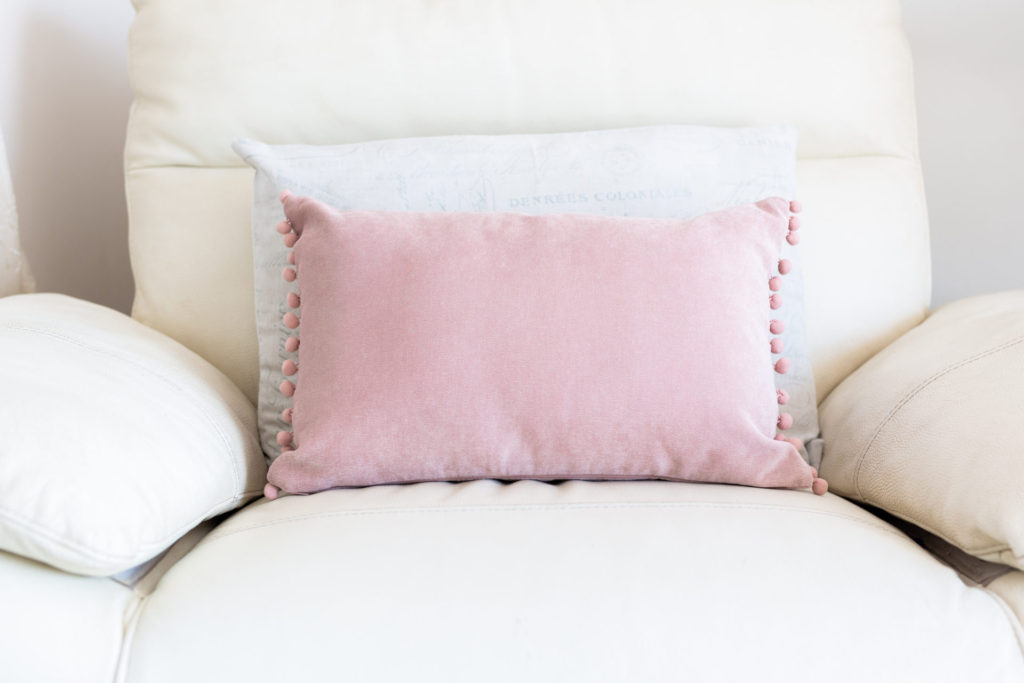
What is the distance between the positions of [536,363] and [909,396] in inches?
15.2

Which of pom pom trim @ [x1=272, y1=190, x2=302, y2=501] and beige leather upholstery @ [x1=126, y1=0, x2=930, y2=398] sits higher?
beige leather upholstery @ [x1=126, y1=0, x2=930, y2=398]

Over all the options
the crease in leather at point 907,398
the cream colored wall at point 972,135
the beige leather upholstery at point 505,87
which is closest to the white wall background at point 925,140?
the cream colored wall at point 972,135

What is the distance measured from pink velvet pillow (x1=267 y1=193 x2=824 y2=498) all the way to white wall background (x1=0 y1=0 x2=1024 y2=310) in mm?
835

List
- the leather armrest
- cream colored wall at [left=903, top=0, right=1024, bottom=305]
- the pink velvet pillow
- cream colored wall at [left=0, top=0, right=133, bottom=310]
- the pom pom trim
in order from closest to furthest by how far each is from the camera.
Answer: the leather armrest → the pink velvet pillow → the pom pom trim → cream colored wall at [left=0, top=0, right=133, bottom=310] → cream colored wall at [left=903, top=0, right=1024, bottom=305]

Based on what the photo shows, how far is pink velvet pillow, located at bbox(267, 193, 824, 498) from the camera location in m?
0.86

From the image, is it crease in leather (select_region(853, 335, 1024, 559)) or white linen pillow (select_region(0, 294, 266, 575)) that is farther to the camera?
crease in leather (select_region(853, 335, 1024, 559))

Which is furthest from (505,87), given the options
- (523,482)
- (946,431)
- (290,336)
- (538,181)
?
(946,431)

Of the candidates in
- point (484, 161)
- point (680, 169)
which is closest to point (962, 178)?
point (680, 169)

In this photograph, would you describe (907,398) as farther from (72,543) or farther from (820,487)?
(72,543)

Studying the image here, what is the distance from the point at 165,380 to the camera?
93 cm

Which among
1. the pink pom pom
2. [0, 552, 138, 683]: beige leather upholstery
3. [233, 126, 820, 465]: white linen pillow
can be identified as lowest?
the pink pom pom

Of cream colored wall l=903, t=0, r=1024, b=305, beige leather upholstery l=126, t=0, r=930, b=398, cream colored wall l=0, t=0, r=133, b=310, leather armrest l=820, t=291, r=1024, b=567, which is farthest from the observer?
cream colored wall l=903, t=0, r=1024, b=305

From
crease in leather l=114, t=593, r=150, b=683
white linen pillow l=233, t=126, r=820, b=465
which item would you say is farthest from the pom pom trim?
crease in leather l=114, t=593, r=150, b=683

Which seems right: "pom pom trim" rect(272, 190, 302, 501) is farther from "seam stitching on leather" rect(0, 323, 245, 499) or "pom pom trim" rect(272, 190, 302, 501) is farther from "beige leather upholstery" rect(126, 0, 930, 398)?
"beige leather upholstery" rect(126, 0, 930, 398)
